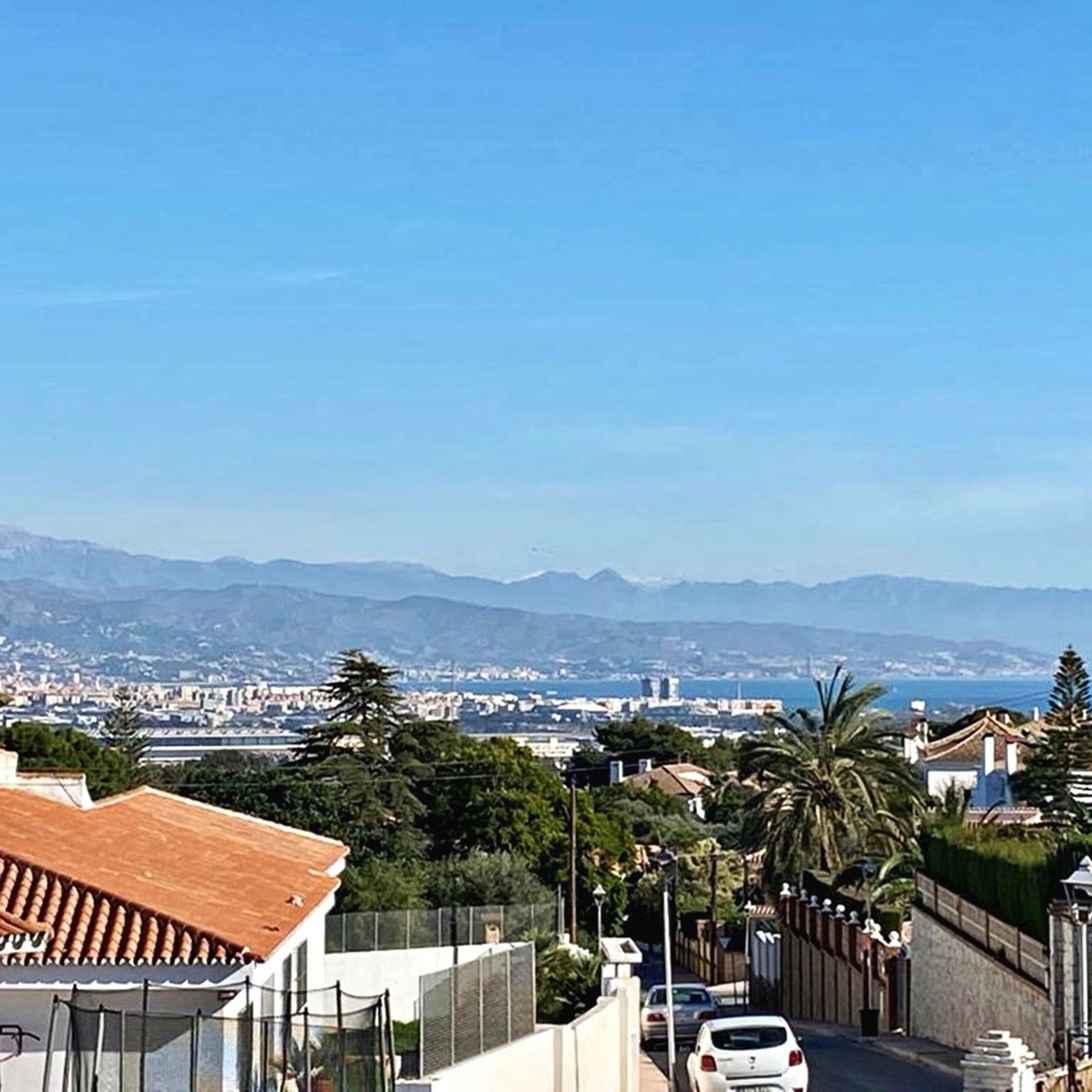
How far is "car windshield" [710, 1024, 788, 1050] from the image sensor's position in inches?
1012

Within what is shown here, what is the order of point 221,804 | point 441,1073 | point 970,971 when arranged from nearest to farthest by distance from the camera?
point 441,1073
point 970,971
point 221,804

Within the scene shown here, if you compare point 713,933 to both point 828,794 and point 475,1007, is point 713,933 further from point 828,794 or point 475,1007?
point 475,1007

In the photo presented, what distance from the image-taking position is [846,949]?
1757 inches

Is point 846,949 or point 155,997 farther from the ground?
point 155,997

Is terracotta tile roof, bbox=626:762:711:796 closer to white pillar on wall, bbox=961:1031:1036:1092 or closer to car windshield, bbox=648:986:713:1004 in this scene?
car windshield, bbox=648:986:713:1004

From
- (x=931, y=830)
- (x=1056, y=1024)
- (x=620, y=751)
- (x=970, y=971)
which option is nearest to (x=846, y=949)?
(x=931, y=830)

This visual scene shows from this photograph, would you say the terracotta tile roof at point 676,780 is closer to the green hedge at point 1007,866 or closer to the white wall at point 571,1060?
the green hedge at point 1007,866

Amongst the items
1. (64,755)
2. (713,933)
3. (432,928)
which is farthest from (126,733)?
(432,928)

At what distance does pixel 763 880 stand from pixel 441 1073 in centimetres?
4014

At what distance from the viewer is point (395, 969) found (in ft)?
105

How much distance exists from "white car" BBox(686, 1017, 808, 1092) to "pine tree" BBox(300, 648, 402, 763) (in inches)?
2295

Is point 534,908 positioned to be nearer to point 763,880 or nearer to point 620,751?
point 763,880

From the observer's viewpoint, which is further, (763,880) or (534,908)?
(763,880)

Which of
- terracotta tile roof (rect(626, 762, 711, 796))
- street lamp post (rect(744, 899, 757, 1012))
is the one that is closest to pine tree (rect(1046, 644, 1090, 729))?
street lamp post (rect(744, 899, 757, 1012))
